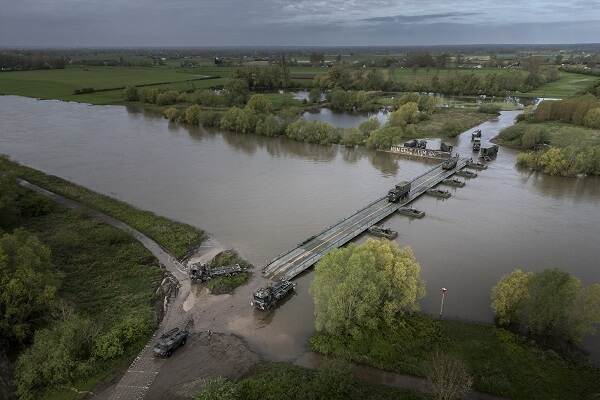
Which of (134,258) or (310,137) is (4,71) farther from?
(134,258)

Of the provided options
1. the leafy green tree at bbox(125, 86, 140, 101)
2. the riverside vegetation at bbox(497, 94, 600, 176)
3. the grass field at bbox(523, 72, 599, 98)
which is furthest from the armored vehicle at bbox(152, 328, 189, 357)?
the grass field at bbox(523, 72, 599, 98)

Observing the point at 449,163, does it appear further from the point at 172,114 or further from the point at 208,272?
the point at 172,114

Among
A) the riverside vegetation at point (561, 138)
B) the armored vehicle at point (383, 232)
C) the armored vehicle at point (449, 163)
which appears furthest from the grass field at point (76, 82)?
the riverside vegetation at point (561, 138)

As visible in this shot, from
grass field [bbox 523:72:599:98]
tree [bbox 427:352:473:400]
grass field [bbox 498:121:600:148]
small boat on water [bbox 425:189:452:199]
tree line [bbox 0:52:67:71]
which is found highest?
tree line [bbox 0:52:67:71]

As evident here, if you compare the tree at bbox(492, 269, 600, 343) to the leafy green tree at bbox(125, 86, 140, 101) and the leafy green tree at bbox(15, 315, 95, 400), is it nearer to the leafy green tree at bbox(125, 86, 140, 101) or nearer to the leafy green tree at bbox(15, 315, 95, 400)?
the leafy green tree at bbox(15, 315, 95, 400)

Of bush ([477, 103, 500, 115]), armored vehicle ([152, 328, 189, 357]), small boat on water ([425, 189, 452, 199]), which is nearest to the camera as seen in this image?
armored vehicle ([152, 328, 189, 357])

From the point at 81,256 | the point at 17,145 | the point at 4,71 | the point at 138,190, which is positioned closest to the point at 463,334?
the point at 81,256

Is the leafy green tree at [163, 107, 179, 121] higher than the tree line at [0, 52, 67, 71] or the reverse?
the reverse
